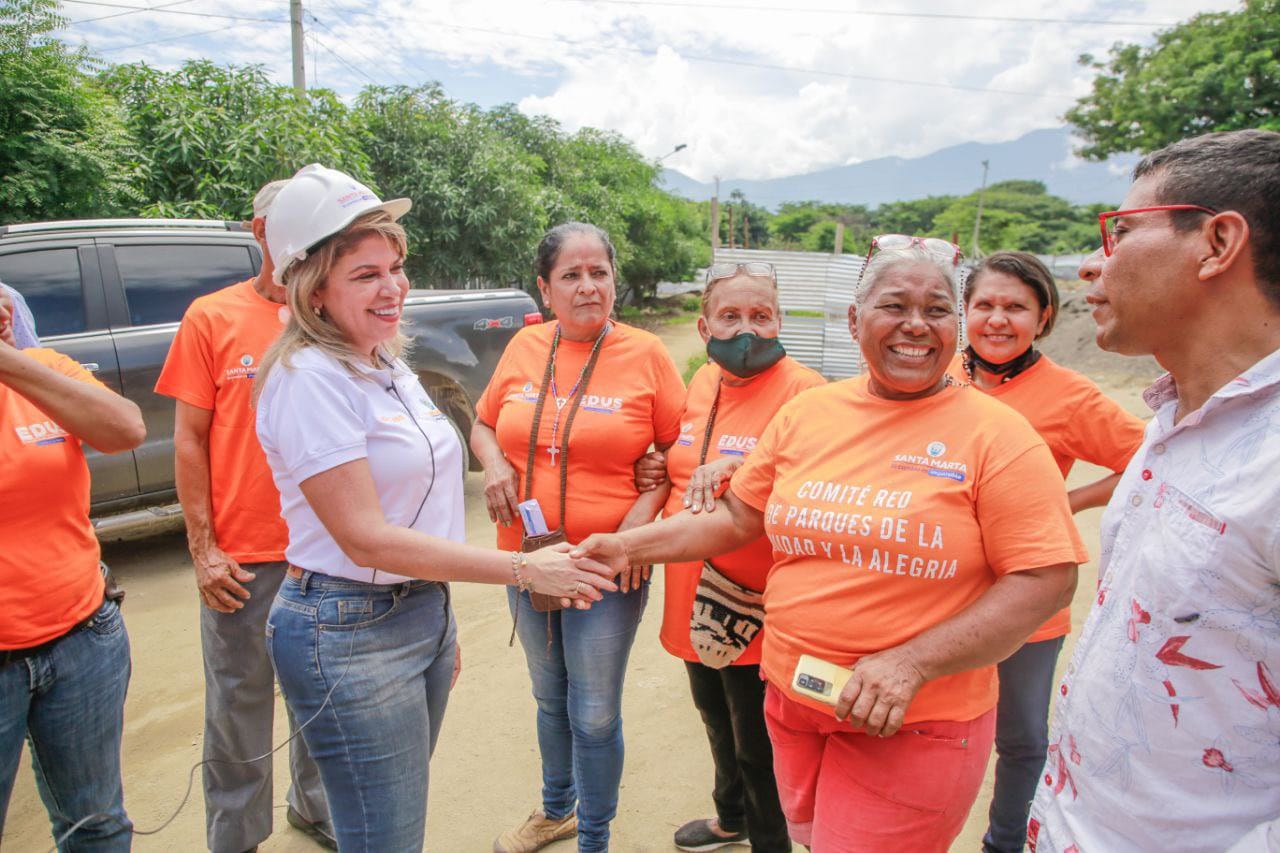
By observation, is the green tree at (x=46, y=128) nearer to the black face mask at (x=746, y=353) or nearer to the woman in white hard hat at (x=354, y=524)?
the woman in white hard hat at (x=354, y=524)

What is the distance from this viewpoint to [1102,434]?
2572 millimetres

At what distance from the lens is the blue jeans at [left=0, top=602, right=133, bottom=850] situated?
2.02 metres

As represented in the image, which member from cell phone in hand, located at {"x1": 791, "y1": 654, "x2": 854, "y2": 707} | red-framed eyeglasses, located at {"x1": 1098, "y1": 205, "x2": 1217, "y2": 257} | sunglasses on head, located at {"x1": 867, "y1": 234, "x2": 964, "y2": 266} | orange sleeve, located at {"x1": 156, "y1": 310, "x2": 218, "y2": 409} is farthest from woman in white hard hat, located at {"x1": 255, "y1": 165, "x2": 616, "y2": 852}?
red-framed eyeglasses, located at {"x1": 1098, "y1": 205, "x2": 1217, "y2": 257}

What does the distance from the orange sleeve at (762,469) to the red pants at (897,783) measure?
0.55 m

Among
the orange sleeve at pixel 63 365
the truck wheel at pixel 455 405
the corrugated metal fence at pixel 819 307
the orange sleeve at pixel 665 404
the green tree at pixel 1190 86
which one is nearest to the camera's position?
the orange sleeve at pixel 63 365

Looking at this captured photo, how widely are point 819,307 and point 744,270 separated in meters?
8.48

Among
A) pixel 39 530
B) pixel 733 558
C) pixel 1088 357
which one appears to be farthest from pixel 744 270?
pixel 1088 357

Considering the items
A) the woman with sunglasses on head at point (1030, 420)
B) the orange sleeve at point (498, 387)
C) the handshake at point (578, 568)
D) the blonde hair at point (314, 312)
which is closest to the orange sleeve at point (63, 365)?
the blonde hair at point (314, 312)

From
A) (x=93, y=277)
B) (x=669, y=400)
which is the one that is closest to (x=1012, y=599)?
(x=669, y=400)

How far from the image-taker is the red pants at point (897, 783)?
178cm

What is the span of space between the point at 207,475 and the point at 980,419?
242cm

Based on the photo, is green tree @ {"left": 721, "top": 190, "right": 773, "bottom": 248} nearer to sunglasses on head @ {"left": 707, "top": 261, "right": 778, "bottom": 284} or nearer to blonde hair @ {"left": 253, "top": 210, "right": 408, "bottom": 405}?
sunglasses on head @ {"left": 707, "top": 261, "right": 778, "bottom": 284}

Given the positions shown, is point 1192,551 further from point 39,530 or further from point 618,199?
point 618,199

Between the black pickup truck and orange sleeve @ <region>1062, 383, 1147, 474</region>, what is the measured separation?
16.9ft
